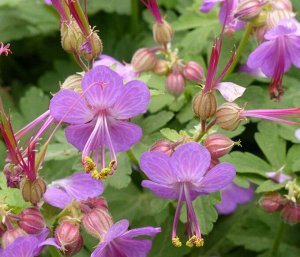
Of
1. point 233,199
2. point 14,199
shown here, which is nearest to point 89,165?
point 14,199

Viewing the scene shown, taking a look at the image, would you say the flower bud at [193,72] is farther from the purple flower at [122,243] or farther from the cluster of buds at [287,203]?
the purple flower at [122,243]

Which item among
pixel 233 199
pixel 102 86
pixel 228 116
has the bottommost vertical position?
pixel 233 199

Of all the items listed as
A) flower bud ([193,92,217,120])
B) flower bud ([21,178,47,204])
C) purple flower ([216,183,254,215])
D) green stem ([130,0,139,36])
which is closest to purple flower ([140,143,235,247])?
flower bud ([193,92,217,120])

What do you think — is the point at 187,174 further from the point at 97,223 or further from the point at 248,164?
the point at 248,164

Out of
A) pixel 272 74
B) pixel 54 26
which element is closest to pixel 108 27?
pixel 54 26

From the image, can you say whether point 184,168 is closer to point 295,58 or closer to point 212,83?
point 212,83

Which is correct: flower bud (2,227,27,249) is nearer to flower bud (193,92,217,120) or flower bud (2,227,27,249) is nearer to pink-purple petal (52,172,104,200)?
pink-purple petal (52,172,104,200)
